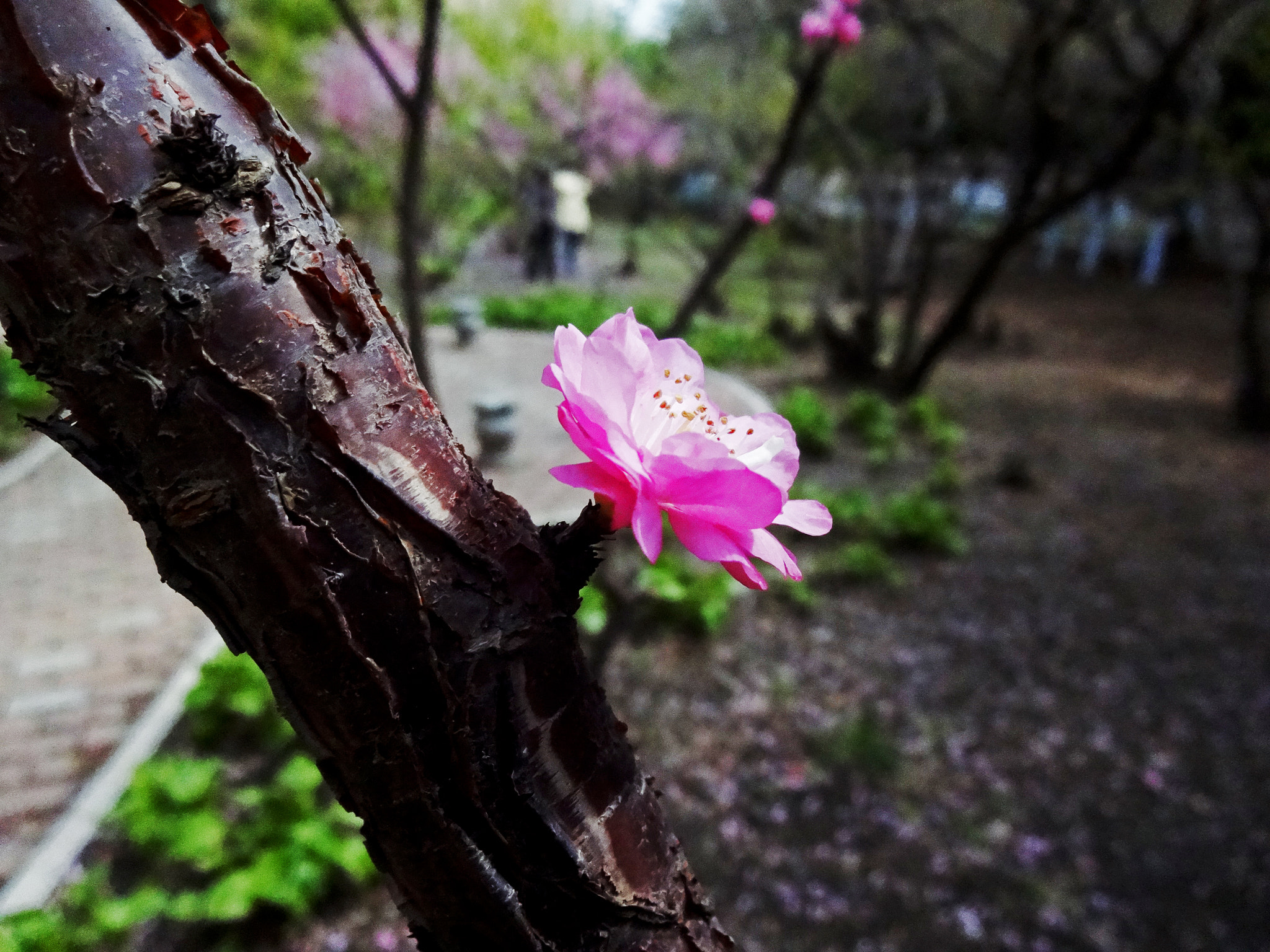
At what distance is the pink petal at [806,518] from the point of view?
678 mm

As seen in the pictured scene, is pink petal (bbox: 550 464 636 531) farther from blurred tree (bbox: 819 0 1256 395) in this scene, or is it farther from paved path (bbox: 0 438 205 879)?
blurred tree (bbox: 819 0 1256 395)

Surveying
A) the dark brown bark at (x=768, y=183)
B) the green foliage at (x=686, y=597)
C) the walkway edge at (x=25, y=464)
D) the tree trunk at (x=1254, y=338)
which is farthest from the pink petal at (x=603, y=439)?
the tree trunk at (x=1254, y=338)

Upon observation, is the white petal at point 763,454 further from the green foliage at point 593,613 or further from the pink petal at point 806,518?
the green foliage at point 593,613

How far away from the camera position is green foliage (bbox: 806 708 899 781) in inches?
153

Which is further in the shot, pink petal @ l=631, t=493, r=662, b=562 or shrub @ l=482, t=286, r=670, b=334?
shrub @ l=482, t=286, r=670, b=334

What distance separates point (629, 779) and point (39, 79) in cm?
61

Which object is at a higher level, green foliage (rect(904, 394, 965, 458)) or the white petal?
the white petal

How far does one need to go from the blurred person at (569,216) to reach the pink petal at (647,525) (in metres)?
15.5

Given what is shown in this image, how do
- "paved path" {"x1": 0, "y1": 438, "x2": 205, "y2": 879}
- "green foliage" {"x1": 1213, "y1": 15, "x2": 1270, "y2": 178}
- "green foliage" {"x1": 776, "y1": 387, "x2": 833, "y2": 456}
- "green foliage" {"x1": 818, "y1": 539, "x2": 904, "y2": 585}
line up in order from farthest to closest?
"green foliage" {"x1": 776, "y1": 387, "x2": 833, "y2": 456} < "green foliage" {"x1": 1213, "y1": 15, "x2": 1270, "y2": 178} < "green foliage" {"x1": 818, "y1": 539, "x2": 904, "y2": 585} < "paved path" {"x1": 0, "y1": 438, "x2": 205, "y2": 879}

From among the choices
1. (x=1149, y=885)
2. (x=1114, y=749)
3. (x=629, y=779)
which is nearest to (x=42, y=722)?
(x=629, y=779)

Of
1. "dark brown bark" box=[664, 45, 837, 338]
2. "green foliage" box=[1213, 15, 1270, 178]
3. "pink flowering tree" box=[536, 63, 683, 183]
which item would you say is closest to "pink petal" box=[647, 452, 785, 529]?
"dark brown bark" box=[664, 45, 837, 338]

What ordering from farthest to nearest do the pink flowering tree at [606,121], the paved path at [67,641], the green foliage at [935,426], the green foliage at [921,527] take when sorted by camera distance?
the pink flowering tree at [606,121]
the green foliage at [935,426]
the green foliage at [921,527]
the paved path at [67,641]

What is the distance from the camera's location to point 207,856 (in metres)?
2.86

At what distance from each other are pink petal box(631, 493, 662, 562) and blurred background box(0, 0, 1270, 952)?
1.68m
